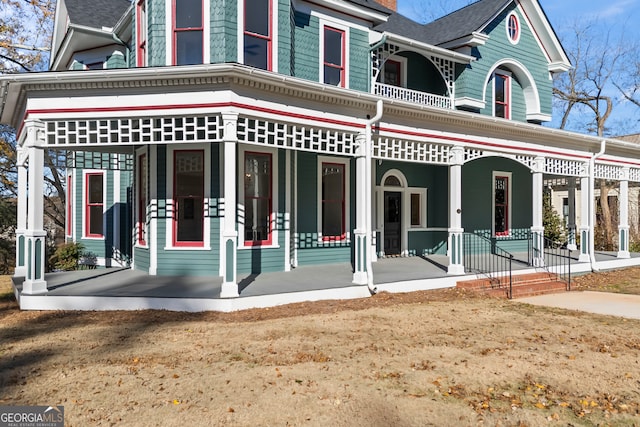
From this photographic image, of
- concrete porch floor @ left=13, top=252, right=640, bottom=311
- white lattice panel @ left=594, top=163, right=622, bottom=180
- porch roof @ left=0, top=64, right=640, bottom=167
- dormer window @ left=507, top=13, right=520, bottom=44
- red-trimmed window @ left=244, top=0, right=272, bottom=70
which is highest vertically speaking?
dormer window @ left=507, top=13, right=520, bottom=44

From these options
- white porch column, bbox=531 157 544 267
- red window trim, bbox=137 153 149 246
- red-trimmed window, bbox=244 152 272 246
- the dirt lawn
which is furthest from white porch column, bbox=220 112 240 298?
white porch column, bbox=531 157 544 267

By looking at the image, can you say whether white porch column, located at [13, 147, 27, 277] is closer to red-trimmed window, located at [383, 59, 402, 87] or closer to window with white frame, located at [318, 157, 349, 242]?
window with white frame, located at [318, 157, 349, 242]

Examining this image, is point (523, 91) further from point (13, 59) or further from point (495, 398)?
point (13, 59)

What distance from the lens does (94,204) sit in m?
14.5

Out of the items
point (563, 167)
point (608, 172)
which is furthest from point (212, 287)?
point (608, 172)

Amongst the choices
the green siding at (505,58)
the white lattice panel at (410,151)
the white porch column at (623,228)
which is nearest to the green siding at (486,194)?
the green siding at (505,58)

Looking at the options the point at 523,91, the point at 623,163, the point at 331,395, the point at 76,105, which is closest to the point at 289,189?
the point at 76,105

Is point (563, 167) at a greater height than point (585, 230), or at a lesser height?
greater

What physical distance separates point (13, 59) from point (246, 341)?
74.2 ft

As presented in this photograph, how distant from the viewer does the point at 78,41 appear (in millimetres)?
13859

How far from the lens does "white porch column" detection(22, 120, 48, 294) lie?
28.5 feet

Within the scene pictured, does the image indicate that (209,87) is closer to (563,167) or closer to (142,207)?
(142,207)

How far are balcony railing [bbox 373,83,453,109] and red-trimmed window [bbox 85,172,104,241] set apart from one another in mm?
8985

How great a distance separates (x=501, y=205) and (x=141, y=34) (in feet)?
42.6
